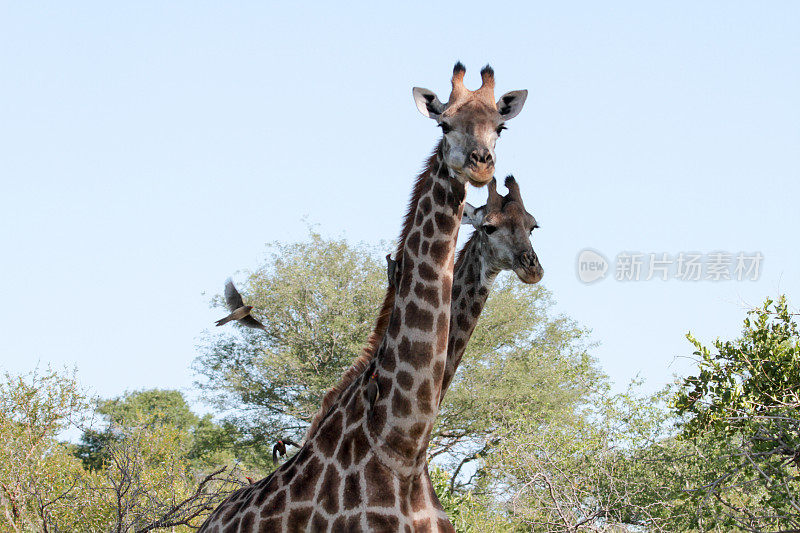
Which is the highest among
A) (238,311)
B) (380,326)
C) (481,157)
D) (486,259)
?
(486,259)

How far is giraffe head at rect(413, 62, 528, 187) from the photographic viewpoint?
15.5ft

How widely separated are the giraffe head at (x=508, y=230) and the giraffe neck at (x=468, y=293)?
0.08 meters

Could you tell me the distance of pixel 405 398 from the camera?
4957 millimetres

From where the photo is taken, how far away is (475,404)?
25.9m

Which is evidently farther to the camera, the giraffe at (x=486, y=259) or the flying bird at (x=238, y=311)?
the flying bird at (x=238, y=311)

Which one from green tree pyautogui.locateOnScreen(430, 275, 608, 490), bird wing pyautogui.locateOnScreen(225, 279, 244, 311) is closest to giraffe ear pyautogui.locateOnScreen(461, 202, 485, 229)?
bird wing pyautogui.locateOnScreen(225, 279, 244, 311)

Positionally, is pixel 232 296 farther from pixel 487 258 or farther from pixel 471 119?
pixel 471 119

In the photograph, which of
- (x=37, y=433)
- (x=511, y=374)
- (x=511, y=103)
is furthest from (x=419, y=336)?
(x=511, y=374)

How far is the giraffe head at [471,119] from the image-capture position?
471 cm

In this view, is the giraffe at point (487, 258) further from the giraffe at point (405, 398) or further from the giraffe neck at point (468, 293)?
the giraffe at point (405, 398)

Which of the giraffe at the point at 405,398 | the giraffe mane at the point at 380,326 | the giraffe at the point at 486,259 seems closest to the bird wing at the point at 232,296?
the giraffe at the point at 486,259

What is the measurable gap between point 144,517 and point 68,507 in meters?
3.01

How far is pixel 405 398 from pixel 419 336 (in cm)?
39

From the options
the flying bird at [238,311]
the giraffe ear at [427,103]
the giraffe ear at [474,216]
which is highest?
the giraffe ear at [474,216]
